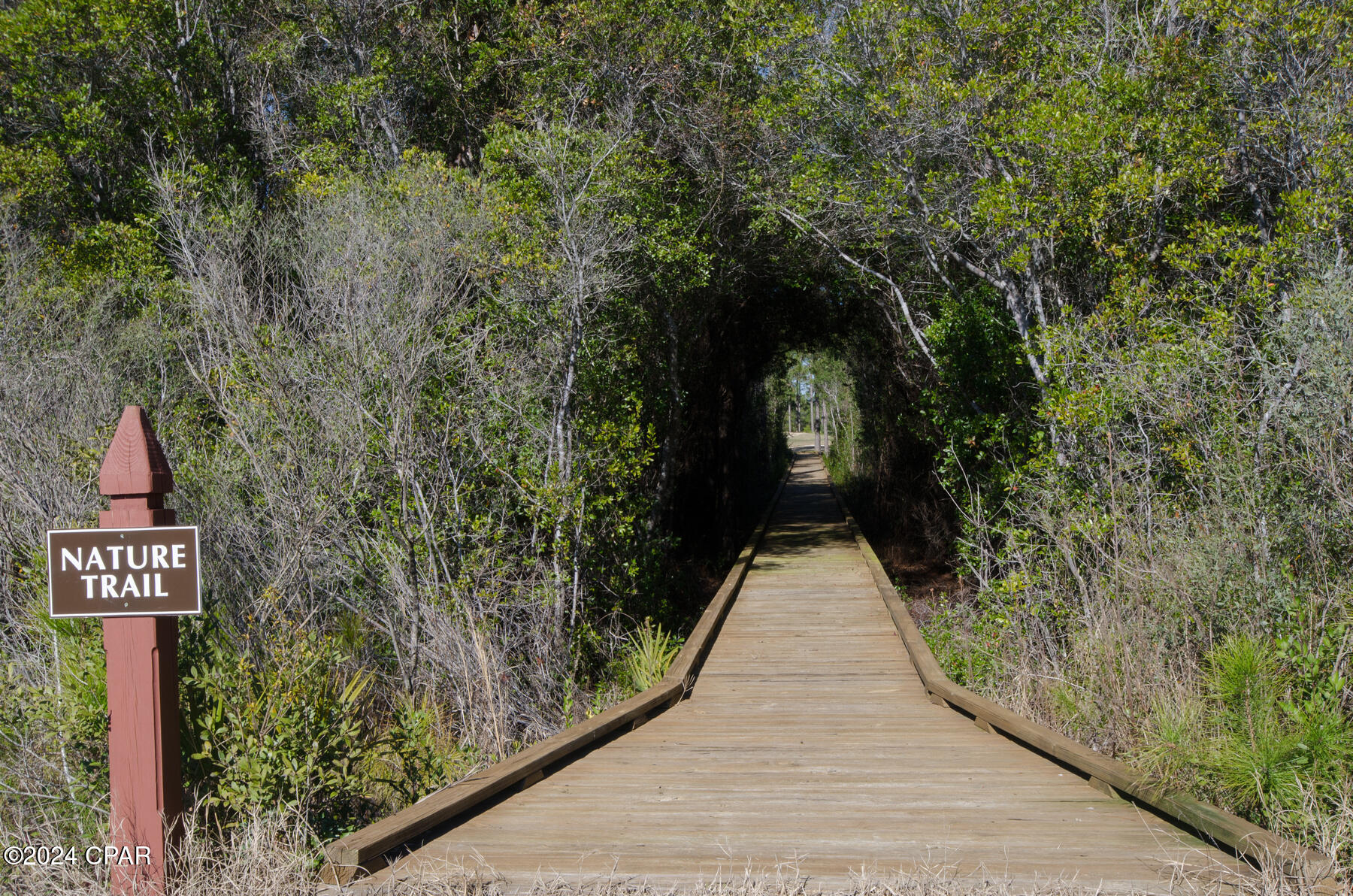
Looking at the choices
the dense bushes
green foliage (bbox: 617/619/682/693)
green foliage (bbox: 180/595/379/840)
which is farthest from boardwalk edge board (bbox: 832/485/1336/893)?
green foliage (bbox: 180/595/379/840)

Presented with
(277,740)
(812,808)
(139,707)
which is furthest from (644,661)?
(139,707)

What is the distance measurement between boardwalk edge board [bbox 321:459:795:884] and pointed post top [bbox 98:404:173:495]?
5.14ft

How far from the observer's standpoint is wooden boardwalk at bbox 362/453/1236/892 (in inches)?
140

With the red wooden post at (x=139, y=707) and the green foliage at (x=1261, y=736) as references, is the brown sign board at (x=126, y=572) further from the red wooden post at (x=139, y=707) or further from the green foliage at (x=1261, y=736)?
the green foliage at (x=1261, y=736)

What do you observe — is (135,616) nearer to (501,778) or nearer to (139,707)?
(139,707)

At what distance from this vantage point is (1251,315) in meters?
7.29

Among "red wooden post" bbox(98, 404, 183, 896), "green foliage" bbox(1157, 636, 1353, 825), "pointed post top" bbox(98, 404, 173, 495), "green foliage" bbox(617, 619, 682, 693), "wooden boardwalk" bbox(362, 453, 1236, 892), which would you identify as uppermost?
"pointed post top" bbox(98, 404, 173, 495)

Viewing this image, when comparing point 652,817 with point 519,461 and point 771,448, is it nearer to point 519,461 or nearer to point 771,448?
point 519,461

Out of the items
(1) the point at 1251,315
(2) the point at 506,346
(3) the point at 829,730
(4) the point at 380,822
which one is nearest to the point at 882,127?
(1) the point at 1251,315

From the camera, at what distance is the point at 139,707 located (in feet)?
10.9

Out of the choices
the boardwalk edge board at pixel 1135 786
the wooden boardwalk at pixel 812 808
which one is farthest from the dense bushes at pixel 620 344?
the wooden boardwalk at pixel 812 808

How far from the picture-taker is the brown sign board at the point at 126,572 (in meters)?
3.26

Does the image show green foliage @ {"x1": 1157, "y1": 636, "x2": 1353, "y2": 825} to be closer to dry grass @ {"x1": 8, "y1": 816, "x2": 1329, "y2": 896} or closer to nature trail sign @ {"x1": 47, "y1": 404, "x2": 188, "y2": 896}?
dry grass @ {"x1": 8, "y1": 816, "x2": 1329, "y2": 896}

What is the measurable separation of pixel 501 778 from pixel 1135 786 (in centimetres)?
297
